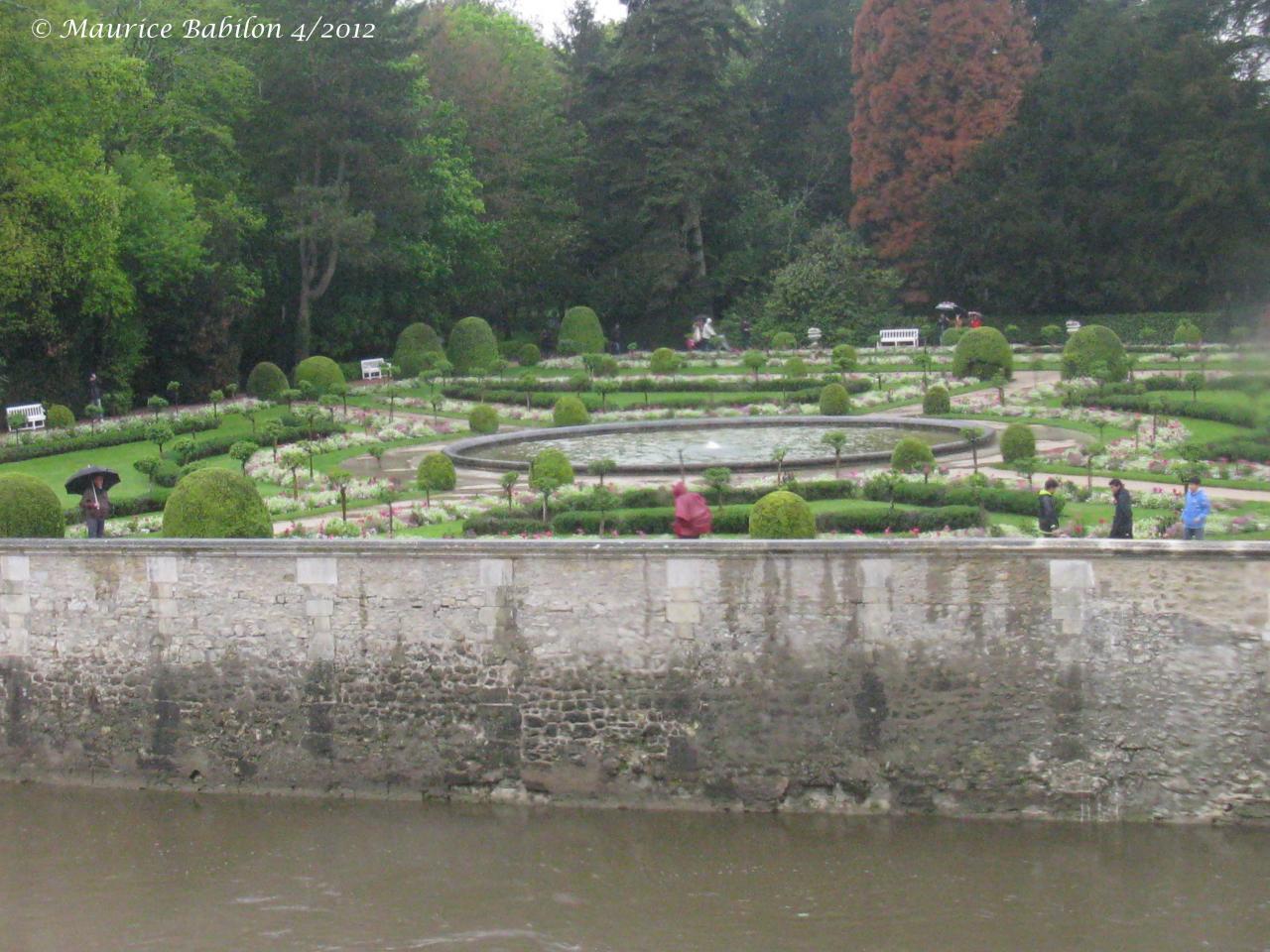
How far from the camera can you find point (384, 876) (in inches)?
509

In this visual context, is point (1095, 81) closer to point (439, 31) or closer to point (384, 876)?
point (439, 31)

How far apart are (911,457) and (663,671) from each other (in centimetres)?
894

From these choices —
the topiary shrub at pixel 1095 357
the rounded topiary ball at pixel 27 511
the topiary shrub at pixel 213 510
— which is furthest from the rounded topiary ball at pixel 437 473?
the topiary shrub at pixel 1095 357

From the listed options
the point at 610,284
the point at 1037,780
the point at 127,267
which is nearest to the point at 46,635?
the point at 1037,780

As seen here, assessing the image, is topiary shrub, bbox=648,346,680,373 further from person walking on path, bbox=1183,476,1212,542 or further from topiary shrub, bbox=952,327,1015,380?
person walking on path, bbox=1183,476,1212,542

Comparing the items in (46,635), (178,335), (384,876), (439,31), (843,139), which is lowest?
(384,876)

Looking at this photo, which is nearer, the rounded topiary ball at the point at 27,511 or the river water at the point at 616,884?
the river water at the point at 616,884

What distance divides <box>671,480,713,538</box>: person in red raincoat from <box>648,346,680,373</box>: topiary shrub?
78.9 feet

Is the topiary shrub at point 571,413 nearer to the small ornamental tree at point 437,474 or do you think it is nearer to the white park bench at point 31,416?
the small ornamental tree at point 437,474

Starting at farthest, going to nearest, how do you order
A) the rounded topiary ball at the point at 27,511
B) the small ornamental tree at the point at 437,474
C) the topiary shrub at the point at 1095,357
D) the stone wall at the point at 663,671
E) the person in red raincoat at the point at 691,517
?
the topiary shrub at the point at 1095,357 → the small ornamental tree at the point at 437,474 → the rounded topiary ball at the point at 27,511 → the person in red raincoat at the point at 691,517 → the stone wall at the point at 663,671

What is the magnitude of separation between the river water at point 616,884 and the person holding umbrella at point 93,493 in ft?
16.4

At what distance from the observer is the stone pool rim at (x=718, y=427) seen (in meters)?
24.2

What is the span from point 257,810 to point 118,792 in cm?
159

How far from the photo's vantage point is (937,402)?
101 feet
